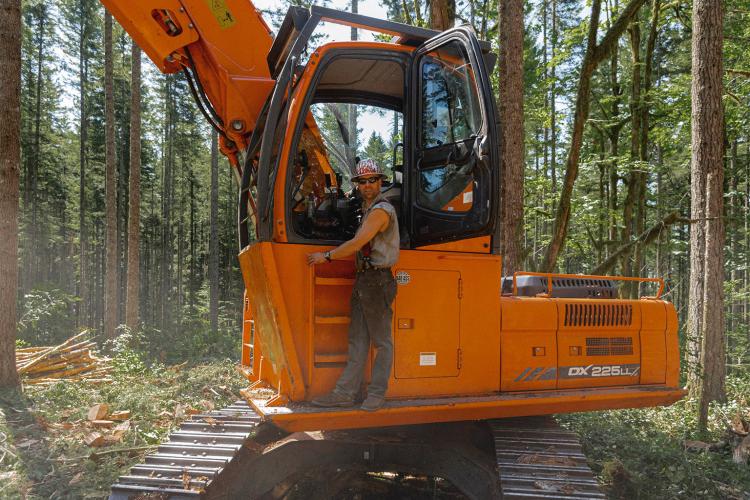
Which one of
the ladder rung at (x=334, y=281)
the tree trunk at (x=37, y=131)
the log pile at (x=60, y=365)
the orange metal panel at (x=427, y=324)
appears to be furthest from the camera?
the tree trunk at (x=37, y=131)

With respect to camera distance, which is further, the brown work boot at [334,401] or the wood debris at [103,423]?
the wood debris at [103,423]

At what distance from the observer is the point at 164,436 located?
633 centimetres

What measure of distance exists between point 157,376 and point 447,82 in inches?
354

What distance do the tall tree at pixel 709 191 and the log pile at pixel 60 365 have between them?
9803 mm

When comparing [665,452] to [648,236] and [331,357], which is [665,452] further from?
[648,236]

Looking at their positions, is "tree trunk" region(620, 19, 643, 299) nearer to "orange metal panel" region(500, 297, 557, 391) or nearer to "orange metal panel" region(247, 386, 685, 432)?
"orange metal panel" region(247, 386, 685, 432)

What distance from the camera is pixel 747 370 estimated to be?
35.7ft

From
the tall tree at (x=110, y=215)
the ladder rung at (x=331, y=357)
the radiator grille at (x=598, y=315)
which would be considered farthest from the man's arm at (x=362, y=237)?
the tall tree at (x=110, y=215)

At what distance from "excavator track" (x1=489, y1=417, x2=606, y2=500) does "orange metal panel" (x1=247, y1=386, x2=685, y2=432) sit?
0.74ft

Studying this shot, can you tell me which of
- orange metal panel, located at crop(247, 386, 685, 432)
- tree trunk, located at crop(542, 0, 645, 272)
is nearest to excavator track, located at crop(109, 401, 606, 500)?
orange metal panel, located at crop(247, 386, 685, 432)

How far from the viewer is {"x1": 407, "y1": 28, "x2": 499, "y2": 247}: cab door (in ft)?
11.8

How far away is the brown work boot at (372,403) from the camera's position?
11.5ft

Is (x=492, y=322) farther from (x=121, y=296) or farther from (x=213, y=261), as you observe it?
(x=121, y=296)

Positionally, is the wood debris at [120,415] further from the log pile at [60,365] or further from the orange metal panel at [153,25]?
the orange metal panel at [153,25]
